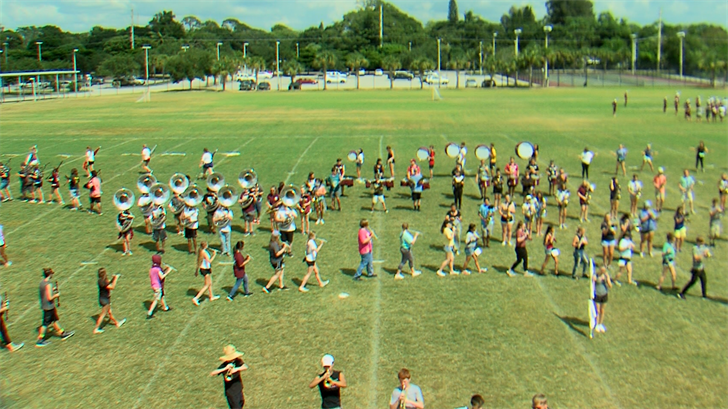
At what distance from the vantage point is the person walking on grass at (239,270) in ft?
49.0

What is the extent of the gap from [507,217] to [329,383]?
36.4 feet

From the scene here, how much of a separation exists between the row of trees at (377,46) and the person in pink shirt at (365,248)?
86688 mm

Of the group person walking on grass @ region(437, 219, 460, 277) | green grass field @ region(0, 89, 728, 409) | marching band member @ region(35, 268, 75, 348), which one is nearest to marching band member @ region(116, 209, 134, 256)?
green grass field @ region(0, 89, 728, 409)

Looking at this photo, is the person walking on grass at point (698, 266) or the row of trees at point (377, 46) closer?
the person walking on grass at point (698, 266)

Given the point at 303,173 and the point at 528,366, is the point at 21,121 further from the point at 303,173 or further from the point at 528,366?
the point at 528,366

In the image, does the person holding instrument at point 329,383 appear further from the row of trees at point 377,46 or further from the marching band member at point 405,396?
the row of trees at point 377,46

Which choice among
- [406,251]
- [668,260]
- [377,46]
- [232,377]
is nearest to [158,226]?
[406,251]

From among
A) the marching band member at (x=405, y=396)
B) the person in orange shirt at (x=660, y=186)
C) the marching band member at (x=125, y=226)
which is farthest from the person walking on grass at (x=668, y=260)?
the marching band member at (x=125, y=226)

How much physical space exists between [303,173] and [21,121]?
34.8m

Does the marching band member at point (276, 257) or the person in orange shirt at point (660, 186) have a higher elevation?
the person in orange shirt at point (660, 186)

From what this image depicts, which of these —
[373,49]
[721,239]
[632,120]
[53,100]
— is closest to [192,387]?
[721,239]

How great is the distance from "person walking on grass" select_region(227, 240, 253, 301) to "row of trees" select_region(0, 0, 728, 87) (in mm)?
88325

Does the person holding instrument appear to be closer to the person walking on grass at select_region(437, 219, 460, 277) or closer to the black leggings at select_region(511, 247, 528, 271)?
the person walking on grass at select_region(437, 219, 460, 277)

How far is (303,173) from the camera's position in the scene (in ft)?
101
